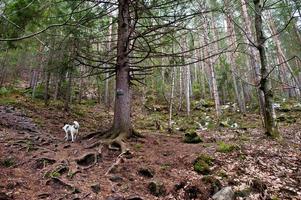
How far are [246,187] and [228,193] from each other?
1.62 feet

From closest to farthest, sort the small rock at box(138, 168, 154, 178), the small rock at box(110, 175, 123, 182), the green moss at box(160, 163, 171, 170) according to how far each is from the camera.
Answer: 1. the small rock at box(110, 175, 123, 182)
2. the small rock at box(138, 168, 154, 178)
3. the green moss at box(160, 163, 171, 170)

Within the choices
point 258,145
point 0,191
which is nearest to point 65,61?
point 0,191

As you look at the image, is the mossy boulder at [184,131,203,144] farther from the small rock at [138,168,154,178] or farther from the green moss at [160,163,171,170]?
the small rock at [138,168,154,178]

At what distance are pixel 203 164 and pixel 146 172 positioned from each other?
123 centimetres

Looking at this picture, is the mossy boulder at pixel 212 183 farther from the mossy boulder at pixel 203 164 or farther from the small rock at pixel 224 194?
the mossy boulder at pixel 203 164

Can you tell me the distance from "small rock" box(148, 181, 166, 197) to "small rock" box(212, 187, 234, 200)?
0.90 m

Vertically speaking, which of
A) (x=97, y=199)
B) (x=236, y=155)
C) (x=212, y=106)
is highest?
(x=212, y=106)

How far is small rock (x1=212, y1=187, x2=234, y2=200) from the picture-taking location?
A: 14.5ft

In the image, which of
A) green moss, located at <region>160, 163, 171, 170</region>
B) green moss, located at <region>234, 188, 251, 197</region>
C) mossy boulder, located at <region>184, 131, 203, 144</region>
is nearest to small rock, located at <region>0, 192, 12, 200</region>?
green moss, located at <region>160, 163, 171, 170</region>

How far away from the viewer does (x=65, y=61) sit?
26.1 ft

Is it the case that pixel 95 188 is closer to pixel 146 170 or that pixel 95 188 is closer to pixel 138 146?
pixel 146 170

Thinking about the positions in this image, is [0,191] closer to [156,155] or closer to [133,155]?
[133,155]

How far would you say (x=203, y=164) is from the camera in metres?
5.53

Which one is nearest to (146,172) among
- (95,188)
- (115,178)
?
(115,178)
